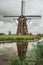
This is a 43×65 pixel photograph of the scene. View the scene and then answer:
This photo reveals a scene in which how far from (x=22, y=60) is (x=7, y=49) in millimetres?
554

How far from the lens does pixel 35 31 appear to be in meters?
4.57

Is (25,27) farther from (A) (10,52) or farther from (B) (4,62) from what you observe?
(B) (4,62)

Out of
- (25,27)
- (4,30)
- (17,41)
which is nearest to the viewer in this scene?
(17,41)

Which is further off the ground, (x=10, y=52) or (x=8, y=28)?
(x=8, y=28)

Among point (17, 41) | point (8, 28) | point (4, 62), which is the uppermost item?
point (8, 28)

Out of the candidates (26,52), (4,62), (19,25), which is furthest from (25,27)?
(4,62)

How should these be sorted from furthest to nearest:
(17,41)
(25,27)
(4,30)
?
(25,27), (4,30), (17,41)

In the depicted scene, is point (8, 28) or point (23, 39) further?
point (8, 28)

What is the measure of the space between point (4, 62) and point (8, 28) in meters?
0.95

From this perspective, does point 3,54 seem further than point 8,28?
No

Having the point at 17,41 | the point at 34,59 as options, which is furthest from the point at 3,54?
the point at 34,59

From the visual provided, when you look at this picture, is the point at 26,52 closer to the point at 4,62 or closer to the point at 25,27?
the point at 4,62

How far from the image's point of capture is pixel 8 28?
15.2 ft

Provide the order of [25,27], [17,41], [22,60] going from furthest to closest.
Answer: [25,27], [17,41], [22,60]
